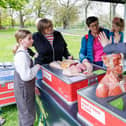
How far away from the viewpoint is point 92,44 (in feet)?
4.93

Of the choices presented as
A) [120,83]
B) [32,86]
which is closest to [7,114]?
[32,86]

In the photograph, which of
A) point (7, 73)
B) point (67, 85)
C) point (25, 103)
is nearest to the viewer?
point (67, 85)

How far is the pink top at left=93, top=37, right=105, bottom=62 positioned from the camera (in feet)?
4.92

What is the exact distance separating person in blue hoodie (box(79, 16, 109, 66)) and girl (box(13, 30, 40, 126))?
1.80 feet

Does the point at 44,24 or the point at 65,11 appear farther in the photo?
the point at 65,11

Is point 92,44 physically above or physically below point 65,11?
below

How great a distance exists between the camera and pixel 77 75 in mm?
956

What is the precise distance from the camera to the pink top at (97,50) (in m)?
1.50

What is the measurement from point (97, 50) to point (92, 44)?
0.26 feet

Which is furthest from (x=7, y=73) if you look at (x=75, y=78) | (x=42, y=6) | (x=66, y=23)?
(x=42, y=6)

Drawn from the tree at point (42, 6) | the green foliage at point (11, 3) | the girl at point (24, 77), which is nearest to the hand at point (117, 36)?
the girl at point (24, 77)

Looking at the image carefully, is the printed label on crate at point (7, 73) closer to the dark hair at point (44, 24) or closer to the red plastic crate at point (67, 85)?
the dark hair at point (44, 24)

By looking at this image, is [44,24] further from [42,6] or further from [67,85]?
[42,6]

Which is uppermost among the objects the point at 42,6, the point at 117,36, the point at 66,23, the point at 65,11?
the point at 42,6
